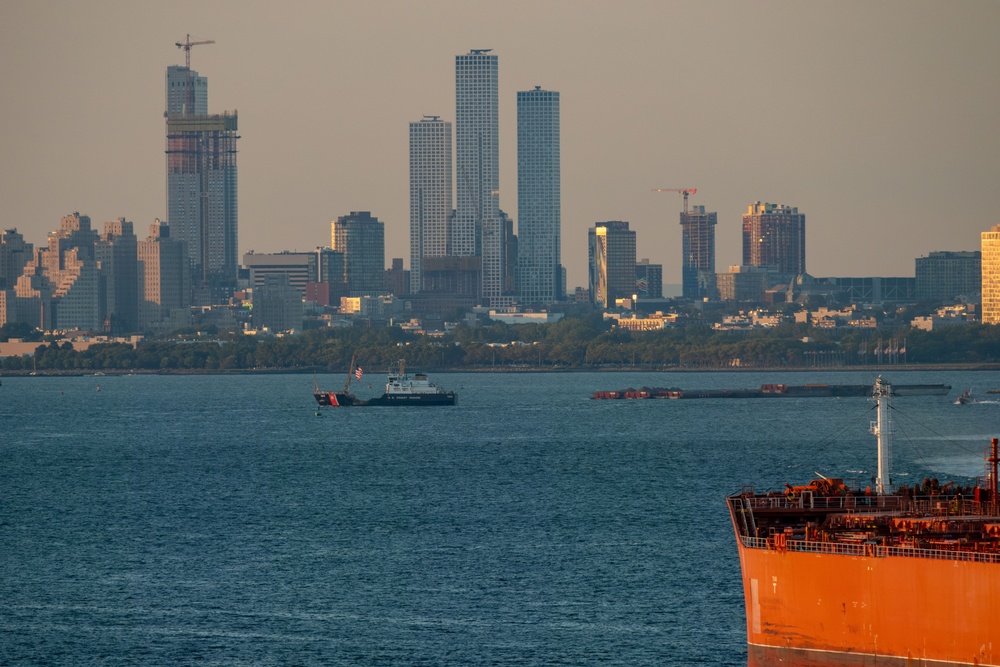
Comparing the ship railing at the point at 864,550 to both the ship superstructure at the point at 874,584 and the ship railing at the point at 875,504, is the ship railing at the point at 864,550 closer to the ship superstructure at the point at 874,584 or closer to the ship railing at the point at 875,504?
the ship superstructure at the point at 874,584

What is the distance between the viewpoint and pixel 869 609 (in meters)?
49.7

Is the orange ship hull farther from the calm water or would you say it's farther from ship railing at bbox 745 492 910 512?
the calm water

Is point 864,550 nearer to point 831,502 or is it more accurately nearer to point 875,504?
point 831,502

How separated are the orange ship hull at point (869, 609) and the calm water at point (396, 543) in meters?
4.75

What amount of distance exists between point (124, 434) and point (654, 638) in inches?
4604

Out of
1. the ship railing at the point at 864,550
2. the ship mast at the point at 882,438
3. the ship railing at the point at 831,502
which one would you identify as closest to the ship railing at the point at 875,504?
the ship railing at the point at 831,502

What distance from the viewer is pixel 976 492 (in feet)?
184

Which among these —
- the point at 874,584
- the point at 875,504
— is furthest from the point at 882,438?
the point at 874,584

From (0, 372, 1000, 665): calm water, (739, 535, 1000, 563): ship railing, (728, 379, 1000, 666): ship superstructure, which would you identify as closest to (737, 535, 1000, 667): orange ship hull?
(728, 379, 1000, 666): ship superstructure

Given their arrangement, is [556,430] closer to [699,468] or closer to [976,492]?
[699,468]

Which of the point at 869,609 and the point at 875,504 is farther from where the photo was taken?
the point at 875,504

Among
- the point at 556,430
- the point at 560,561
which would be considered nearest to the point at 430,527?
the point at 560,561

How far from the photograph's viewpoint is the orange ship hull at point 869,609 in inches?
1879

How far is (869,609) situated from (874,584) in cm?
69
